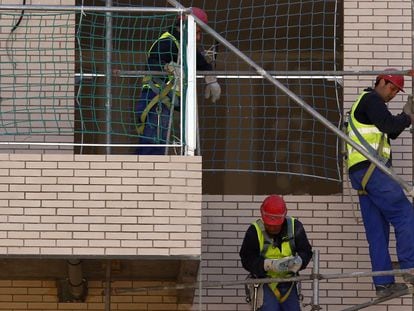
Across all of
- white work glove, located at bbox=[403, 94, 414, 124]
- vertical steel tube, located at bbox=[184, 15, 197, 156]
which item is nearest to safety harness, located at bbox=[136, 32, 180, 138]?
vertical steel tube, located at bbox=[184, 15, 197, 156]

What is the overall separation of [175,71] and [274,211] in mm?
1493

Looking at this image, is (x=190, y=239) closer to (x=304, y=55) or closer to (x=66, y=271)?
(x=66, y=271)

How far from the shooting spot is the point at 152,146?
11172mm

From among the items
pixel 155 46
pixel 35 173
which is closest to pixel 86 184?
pixel 35 173

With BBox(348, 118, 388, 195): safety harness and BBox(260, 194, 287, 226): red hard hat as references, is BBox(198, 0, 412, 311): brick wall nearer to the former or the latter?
BBox(348, 118, 388, 195): safety harness

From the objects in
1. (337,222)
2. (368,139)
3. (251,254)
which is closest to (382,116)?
(368,139)

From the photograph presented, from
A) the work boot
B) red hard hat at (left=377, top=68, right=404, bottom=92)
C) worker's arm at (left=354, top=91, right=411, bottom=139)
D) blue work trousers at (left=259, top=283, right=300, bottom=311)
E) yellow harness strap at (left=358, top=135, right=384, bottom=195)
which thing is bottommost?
blue work trousers at (left=259, top=283, right=300, bottom=311)

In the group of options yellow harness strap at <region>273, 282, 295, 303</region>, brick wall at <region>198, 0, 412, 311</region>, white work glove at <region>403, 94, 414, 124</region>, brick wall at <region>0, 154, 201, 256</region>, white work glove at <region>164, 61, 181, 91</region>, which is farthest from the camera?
brick wall at <region>198, 0, 412, 311</region>

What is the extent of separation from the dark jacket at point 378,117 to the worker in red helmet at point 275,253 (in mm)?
802

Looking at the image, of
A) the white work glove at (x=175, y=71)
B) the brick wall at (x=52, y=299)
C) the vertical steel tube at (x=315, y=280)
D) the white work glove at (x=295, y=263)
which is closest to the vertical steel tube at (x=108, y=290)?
the brick wall at (x=52, y=299)

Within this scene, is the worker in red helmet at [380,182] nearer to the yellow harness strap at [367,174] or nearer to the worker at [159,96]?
the yellow harness strap at [367,174]

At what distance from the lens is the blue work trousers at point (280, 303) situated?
11797 mm

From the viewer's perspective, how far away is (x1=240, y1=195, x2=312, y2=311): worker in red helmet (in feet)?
38.2

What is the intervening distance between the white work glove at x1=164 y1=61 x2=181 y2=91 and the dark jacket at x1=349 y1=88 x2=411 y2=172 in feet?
5.61
